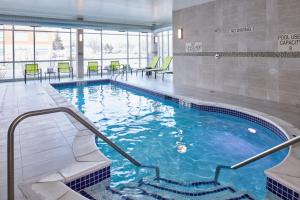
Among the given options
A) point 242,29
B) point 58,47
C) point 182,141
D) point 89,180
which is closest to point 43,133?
point 89,180

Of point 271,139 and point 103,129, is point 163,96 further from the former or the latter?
point 271,139

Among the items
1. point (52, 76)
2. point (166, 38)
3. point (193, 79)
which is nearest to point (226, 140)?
point (193, 79)

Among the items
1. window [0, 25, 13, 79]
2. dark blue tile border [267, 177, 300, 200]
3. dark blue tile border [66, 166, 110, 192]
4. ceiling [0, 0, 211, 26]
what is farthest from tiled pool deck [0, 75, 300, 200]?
window [0, 25, 13, 79]

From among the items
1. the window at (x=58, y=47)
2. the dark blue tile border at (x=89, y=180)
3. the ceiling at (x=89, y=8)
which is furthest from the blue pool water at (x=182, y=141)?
the window at (x=58, y=47)

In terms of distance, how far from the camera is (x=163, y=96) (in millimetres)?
8008

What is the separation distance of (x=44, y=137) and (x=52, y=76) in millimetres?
11007

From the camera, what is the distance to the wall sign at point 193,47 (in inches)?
356

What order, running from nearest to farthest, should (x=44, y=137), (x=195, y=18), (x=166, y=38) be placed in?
(x=44, y=137)
(x=195, y=18)
(x=166, y=38)

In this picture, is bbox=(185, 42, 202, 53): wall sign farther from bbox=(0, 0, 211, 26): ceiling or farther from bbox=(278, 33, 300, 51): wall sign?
bbox=(278, 33, 300, 51): wall sign

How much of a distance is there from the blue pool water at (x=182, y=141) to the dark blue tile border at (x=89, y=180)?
316 mm

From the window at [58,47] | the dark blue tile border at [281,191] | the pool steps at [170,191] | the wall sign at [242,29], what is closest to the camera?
the dark blue tile border at [281,191]

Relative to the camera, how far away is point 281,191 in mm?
2441

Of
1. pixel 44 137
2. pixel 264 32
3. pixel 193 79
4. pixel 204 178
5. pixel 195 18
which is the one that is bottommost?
pixel 204 178

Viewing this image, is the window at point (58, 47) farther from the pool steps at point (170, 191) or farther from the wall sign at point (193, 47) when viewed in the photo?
the pool steps at point (170, 191)
